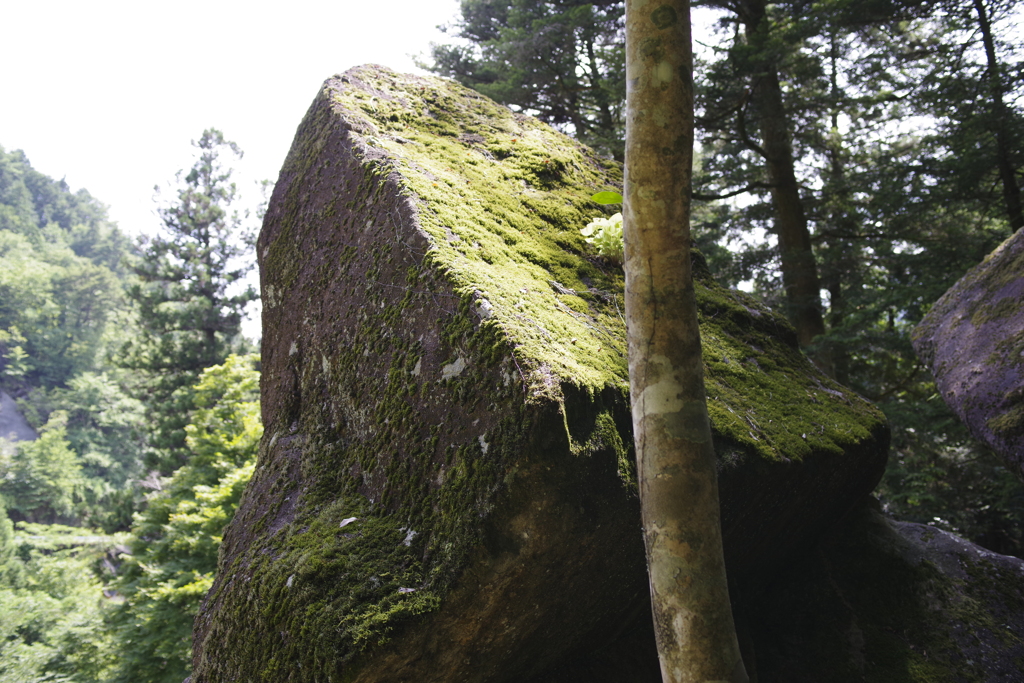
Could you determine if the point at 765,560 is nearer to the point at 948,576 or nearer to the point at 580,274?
the point at 948,576

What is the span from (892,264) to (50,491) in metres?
48.7

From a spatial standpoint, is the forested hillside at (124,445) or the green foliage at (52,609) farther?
the green foliage at (52,609)

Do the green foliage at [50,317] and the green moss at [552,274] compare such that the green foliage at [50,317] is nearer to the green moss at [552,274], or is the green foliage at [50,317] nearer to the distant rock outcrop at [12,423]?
the distant rock outcrop at [12,423]

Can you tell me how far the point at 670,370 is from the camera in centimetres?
150

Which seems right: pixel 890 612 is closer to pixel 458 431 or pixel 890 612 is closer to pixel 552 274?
pixel 552 274

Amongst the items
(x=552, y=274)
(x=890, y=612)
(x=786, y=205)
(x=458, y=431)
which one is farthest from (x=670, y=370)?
(x=786, y=205)

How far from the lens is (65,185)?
8275 cm

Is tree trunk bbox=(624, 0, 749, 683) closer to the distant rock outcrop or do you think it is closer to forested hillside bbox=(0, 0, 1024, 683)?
forested hillside bbox=(0, 0, 1024, 683)

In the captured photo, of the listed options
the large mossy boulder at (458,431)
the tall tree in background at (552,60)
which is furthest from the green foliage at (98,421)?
the large mossy boulder at (458,431)

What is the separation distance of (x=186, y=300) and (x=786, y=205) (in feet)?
72.8

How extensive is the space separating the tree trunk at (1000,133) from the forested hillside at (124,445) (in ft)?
38.0

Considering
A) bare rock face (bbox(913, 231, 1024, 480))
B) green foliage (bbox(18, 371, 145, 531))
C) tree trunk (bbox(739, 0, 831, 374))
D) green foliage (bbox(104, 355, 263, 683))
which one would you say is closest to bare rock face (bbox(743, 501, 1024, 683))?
bare rock face (bbox(913, 231, 1024, 480))

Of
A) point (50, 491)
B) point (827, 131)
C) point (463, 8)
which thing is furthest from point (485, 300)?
point (50, 491)

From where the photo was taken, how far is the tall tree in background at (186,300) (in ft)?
66.2
